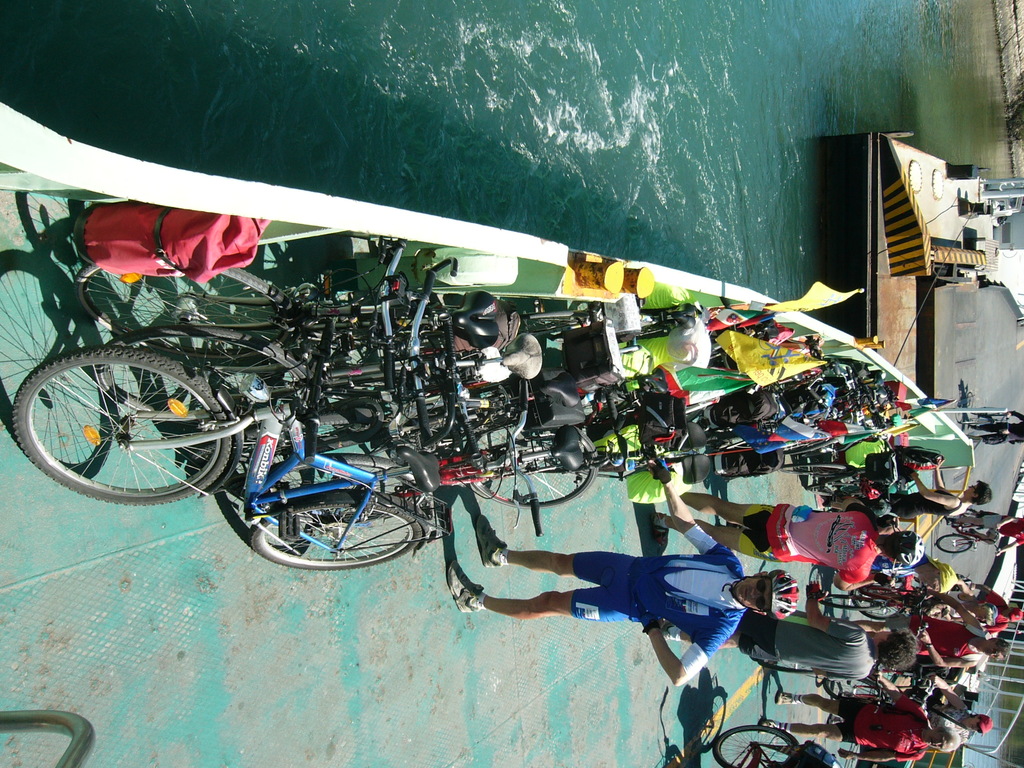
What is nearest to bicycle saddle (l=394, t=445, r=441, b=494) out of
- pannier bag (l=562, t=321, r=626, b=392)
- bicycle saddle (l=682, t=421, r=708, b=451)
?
pannier bag (l=562, t=321, r=626, b=392)

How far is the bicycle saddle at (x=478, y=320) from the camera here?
394 centimetres

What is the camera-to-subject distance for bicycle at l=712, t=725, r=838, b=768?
689cm

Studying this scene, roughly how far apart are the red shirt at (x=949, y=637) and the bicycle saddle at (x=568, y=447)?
487cm

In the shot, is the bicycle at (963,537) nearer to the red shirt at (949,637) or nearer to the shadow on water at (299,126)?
the red shirt at (949,637)

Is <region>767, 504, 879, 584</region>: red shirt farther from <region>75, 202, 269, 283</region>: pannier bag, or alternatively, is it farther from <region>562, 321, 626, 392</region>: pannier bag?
<region>75, 202, 269, 283</region>: pannier bag

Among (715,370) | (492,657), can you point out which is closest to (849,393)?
(715,370)

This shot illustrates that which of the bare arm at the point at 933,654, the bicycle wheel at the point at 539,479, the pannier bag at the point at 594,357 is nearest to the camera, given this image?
the pannier bag at the point at 594,357

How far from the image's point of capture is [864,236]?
38.3ft

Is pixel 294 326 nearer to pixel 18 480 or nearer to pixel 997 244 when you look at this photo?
pixel 18 480

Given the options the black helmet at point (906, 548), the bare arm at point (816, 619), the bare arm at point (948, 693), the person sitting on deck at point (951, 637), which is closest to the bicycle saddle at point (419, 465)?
the bare arm at point (816, 619)

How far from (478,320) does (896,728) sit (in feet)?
20.2

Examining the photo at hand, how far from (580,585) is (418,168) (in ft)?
15.2

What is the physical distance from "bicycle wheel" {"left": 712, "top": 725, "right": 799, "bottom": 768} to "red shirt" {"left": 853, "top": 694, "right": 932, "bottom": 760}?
0.76m

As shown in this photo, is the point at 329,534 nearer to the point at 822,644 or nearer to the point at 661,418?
the point at 661,418
